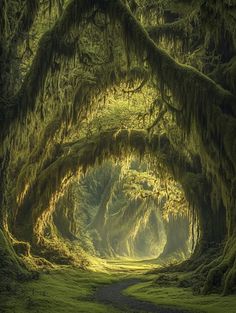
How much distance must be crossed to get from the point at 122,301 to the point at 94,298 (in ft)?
3.49

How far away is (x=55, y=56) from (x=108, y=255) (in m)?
38.5

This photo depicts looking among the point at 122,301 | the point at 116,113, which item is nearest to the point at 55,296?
the point at 122,301

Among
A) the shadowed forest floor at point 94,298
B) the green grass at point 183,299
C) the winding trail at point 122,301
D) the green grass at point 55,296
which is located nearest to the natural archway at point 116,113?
the green grass at point 183,299

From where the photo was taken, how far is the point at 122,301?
16391 mm

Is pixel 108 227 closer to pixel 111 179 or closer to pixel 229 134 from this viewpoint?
pixel 111 179

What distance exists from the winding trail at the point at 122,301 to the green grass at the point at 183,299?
0.40 metres

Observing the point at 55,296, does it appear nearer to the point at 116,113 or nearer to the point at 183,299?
the point at 183,299

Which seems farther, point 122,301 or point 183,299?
point 122,301

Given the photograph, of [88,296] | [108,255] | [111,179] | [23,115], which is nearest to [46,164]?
[23,115]

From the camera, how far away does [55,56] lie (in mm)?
18938

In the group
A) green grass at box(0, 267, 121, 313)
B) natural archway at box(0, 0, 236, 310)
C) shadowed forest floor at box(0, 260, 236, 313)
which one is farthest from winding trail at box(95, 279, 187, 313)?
natural archway at box(0, 0, 236, 310)

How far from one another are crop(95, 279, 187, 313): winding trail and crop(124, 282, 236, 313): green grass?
0.40 m

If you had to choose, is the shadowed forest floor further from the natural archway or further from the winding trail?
the natural archway

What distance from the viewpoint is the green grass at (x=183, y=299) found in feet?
44.4
